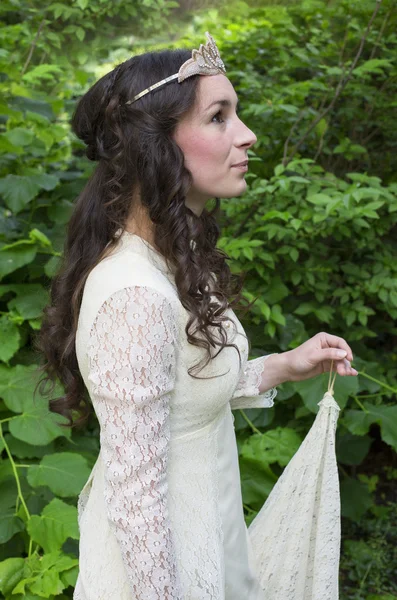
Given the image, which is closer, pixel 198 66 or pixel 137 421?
pixel 137 421

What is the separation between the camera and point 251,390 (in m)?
1.63

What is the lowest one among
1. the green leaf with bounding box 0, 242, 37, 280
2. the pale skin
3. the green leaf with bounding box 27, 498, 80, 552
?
the green leaf with bounding box 27, 498, 80, 552

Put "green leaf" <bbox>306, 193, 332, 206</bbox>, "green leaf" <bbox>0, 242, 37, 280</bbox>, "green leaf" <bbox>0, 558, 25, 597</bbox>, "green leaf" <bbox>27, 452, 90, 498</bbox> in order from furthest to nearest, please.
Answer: "green leaf" <bbox>0, 242, 37, 280</bbox>, "green leaf" <bbox>306, 193, 332, 206</bbox>, "green leaf" <bbox>27, 452, 90, 498</bbox>, "green leaf" <bbox>0, 558, 25, 597</bbox>

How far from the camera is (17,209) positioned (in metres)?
2.77

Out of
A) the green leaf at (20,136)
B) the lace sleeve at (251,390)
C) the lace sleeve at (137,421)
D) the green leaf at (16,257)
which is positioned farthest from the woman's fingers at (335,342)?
the green leaf at (20,136)

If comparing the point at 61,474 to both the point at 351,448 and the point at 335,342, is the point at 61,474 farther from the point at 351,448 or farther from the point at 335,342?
the point at 351,448

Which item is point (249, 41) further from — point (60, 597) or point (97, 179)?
point (60, 597)

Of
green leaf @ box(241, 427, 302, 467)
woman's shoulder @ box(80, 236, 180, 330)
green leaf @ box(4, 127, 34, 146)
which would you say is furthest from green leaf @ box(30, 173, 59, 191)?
woman's shoulder @ box(80, 236, 180, 330)

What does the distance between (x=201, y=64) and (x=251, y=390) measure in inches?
27.3

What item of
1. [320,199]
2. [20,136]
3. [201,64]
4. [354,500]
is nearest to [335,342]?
[201,64]

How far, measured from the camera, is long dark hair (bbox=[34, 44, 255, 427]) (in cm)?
128

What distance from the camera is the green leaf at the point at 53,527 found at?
209 centimetres

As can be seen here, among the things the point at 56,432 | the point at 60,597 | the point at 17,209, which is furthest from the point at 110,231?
the point at 17,209

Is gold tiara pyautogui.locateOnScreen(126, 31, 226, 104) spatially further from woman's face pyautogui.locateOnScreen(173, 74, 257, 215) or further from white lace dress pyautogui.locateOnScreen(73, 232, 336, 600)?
white lace dress pyautogui.locateOnScreen(73, 232, 336, 600)
